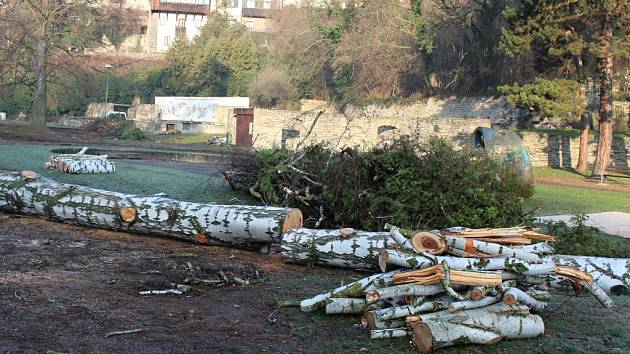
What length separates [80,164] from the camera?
14.4 m

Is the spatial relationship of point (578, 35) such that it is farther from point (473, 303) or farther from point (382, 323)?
point (382, 323)

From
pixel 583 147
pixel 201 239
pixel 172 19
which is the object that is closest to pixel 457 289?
pixel 201 239

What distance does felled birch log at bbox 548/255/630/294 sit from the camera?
21.0 ft

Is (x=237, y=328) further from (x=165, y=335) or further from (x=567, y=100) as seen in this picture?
(x=567, y=100)

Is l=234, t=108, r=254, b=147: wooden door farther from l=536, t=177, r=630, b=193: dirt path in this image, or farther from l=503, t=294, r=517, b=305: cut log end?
l=503, t=294, r=517, b=305: cut log end

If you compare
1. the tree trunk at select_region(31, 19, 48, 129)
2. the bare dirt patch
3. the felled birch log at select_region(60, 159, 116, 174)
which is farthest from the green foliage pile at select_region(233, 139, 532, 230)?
the tree trunk at select_region(31, 19, 48, 129)

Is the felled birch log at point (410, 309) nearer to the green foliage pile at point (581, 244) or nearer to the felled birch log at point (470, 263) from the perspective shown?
the felled birch log at point (470, 263)

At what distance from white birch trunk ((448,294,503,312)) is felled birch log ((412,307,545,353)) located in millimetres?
33

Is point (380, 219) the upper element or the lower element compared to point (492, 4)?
lower

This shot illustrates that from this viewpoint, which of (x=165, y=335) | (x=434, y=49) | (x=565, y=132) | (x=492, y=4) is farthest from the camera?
(x=434, y=49)

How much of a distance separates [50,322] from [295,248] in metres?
3.02

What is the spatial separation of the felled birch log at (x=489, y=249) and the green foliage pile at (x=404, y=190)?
2.61 metres

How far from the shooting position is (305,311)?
5340 mm

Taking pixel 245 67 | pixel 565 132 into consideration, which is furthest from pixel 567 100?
pixel 245 67
